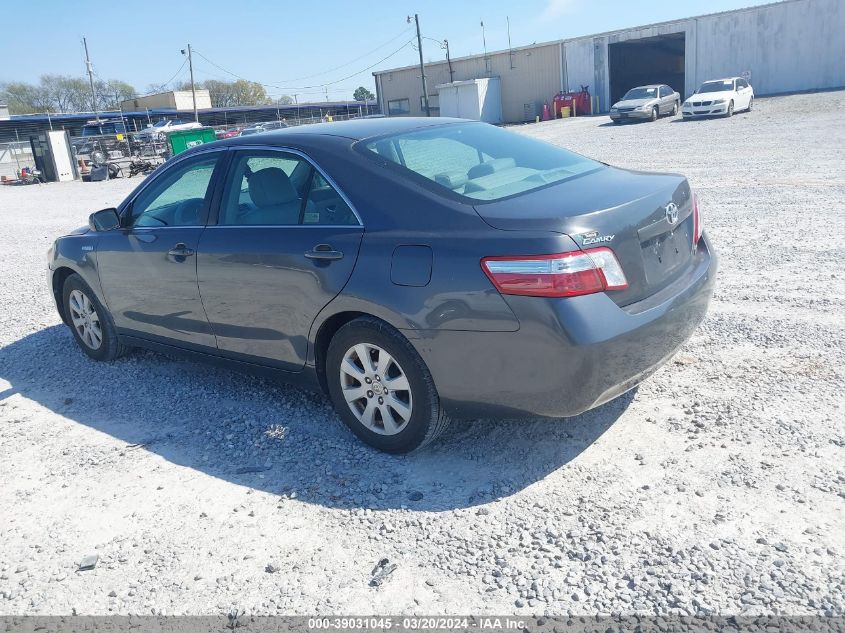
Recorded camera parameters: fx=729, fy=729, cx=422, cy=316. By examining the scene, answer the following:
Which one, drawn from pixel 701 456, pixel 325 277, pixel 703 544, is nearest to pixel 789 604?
pixel 703 544

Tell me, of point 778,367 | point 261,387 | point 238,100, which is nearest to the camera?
point 778,367

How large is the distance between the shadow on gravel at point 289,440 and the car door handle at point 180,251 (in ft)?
3.25

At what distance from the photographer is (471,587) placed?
9.28 ft

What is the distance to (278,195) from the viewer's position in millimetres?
4242

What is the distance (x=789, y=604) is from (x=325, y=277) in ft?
8.18

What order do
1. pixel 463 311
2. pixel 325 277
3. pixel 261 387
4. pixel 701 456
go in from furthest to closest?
1. pixel 261 387
2. pixel 325 277
3. pixel 701 456
4. pixel 463 311

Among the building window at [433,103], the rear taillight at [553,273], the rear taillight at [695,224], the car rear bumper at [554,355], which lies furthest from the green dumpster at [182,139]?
the rear taillight at [553,273]

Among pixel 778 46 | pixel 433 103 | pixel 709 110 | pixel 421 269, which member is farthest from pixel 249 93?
pixel 421 269

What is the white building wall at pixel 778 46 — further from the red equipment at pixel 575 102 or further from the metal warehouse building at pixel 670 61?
the red equipment at pixel 575 102

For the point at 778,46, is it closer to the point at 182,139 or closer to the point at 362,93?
the point at 182,139

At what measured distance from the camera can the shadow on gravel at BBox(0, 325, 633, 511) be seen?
3.60 metres

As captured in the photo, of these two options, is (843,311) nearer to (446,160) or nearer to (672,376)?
(672,376)

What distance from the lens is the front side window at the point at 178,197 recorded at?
183 inches

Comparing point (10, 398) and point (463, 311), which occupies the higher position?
point (463, 311)
